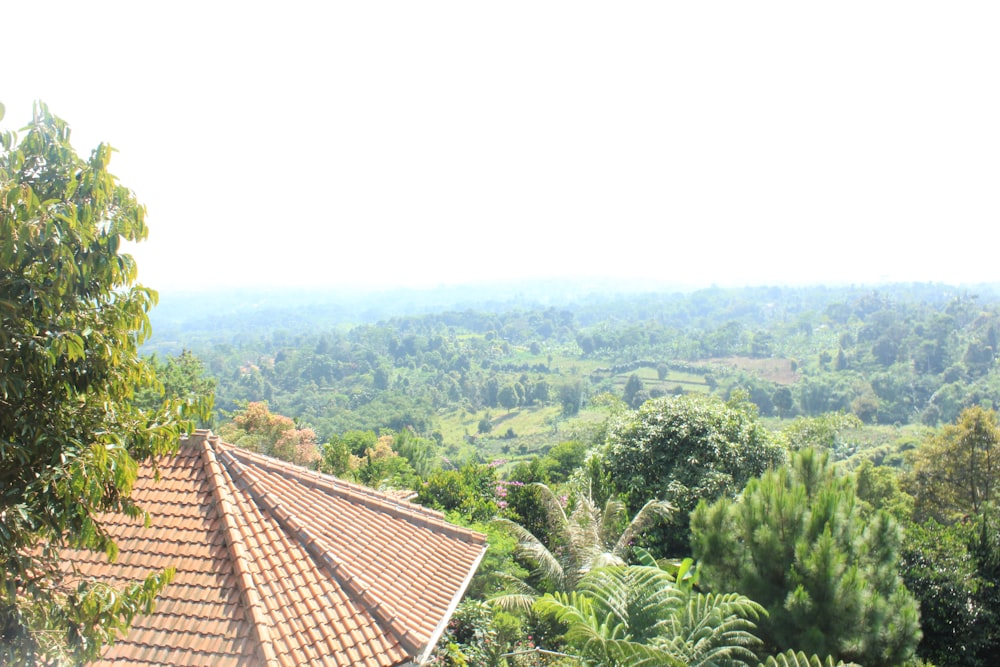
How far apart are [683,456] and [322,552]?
1029 centimetres

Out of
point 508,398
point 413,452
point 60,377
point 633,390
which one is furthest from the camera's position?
point 508,398

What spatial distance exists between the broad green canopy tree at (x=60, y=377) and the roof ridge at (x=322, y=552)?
72.3 inches

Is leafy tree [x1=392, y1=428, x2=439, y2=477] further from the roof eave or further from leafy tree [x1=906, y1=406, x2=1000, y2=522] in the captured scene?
the roof eave

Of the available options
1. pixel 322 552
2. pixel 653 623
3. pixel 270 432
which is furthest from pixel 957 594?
pixel 270 432

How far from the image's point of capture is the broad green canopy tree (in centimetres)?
304

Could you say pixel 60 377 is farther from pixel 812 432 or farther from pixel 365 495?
pixel 812 432

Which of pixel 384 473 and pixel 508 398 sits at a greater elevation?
pixel 384 473

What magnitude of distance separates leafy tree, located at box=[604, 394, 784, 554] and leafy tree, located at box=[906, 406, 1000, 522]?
616 cm

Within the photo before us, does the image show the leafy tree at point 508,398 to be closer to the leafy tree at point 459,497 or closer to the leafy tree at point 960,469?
the leafy tree at point 459,497

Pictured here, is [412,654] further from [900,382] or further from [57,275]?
[900,382]

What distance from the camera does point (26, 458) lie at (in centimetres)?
299

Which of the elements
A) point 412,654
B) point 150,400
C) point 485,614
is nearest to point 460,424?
point 150,400

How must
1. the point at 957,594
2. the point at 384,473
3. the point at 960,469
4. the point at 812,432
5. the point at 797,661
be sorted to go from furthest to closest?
the point at 384,473
the point at 812,432
the point at 960,469
the point at 957,594
the point at 797,661

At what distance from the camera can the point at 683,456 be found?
534 inches
